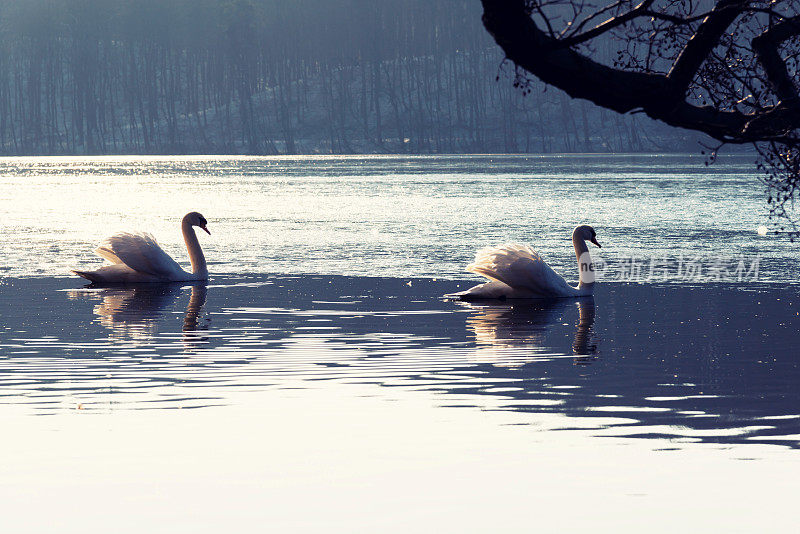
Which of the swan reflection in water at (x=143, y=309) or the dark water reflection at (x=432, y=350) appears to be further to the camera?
the swan reflection in water at (x=143, y=309)

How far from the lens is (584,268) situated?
26.4 m

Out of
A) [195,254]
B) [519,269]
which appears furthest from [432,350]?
[195,254]

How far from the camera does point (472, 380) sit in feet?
50.4

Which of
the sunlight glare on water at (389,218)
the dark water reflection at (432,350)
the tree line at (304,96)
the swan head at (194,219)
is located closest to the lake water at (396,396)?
the dark water reflection at (432,350)

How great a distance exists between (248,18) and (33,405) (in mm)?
169883

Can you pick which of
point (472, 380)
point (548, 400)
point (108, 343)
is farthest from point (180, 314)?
point (548, 400)

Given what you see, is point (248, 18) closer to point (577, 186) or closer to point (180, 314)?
point (577, 186)

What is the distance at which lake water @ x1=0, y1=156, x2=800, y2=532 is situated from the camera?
9.75 m

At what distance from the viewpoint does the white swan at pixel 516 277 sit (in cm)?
2411

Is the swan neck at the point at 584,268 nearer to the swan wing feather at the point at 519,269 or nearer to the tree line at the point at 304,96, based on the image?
the swan wing feather at the point at 519,269

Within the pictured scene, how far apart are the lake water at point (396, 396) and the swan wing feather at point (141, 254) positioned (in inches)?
15.7

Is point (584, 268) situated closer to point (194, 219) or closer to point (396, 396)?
point (194, 219)

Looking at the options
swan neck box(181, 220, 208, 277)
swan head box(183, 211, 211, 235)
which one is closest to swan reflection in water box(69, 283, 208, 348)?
swan neck box(181, 220, 208, 277)

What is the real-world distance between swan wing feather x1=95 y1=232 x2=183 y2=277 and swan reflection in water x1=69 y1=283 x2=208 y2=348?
333mm
